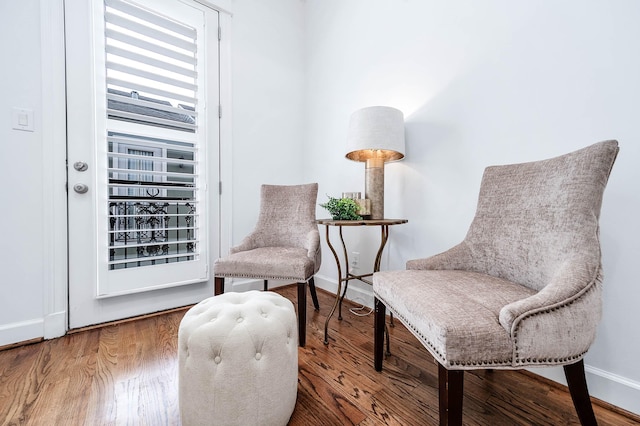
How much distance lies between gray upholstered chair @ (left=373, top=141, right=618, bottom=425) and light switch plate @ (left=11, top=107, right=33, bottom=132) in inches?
82.8

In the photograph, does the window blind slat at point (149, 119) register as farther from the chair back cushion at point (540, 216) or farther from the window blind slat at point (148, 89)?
the chair back cushion at point (540, 216)

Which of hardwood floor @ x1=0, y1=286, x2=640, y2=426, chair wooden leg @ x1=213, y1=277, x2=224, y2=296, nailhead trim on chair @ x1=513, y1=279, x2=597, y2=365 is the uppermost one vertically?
nailhead trim on chair @ x1=513, y1=279, x2=597, y2=365

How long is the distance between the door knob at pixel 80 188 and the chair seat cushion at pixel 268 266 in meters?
0.96

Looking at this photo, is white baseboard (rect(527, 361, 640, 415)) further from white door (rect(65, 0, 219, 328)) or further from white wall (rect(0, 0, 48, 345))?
white wall (rect(0, 0, 48, 345))

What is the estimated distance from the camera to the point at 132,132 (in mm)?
1804

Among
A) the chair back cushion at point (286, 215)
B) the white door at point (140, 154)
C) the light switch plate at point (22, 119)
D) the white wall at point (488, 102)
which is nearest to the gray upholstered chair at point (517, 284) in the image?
the white wall at point (488, 102)

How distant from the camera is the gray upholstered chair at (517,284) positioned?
2.27ft

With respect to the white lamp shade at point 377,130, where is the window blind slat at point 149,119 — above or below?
above

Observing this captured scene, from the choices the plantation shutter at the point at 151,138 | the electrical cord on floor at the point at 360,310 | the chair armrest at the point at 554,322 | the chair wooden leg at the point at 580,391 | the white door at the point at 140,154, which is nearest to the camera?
the chair armrest at the point at 554,322

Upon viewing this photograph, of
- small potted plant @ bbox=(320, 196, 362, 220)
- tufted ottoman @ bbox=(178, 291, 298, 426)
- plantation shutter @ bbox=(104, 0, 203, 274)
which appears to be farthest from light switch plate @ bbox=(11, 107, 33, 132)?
small potted plant @ bbox=(320, 196, 362, 220)

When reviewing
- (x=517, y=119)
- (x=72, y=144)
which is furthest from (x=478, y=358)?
(x=72, y=144)

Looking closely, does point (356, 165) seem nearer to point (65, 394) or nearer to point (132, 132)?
point (132, 132)

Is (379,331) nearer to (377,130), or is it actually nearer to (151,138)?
(377,130)

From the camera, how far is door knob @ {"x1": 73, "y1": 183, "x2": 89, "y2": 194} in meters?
1.64
